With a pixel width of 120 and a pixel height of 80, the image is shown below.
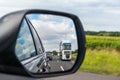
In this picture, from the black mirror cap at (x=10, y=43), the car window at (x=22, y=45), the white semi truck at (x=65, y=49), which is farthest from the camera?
the white semi truck at (x=65, y=49)

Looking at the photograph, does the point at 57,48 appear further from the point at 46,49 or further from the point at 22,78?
the point at 22,78

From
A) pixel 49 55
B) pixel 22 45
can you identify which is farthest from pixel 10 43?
pixel 49 55

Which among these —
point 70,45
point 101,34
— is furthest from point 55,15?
point 101,34

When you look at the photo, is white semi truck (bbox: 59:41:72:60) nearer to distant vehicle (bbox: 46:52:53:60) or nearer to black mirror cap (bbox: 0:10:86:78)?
distant vehicle (bbox: 46:52:53:60)

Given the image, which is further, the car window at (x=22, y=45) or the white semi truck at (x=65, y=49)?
the white semi truck at (x=65, y=49)

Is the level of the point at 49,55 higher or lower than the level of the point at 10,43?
lower

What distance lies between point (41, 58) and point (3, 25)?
56.0 inches

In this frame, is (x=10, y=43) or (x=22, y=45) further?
(x=22, y=45)

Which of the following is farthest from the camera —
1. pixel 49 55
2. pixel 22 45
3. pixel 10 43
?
pixel 49 55

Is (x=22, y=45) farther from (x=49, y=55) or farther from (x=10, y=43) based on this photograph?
(x=10, y=43)

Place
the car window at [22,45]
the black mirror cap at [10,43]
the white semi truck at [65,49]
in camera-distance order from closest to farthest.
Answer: the black mirror cap at [10,43]
the car window at [22,45]
the white semi truck at [65,49]

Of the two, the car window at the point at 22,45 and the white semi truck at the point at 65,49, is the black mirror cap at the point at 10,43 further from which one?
the white semi truck at the point at 65,49

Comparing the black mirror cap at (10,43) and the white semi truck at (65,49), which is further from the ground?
the black mirror cap at (10,43)

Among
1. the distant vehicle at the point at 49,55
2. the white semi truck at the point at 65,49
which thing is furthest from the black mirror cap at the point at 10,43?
the distant vehicle at the point at 49,55
